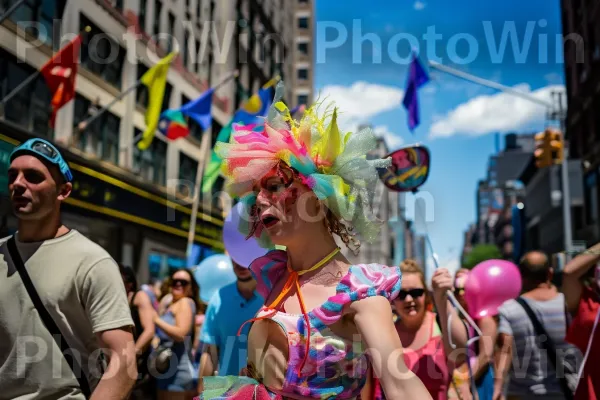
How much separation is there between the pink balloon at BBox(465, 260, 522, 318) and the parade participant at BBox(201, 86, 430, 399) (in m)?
3.19

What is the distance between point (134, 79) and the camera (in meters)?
21.0

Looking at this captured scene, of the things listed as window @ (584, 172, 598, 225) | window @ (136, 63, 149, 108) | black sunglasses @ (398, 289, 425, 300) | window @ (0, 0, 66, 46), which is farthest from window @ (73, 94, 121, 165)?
window @ (584, 172, 598, 225)

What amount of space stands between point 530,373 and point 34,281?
380 centimetres

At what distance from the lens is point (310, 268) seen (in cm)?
225

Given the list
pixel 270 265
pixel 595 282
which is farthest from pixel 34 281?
pixel 595 282

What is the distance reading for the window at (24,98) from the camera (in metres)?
13.9

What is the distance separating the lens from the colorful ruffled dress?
200 centimetres

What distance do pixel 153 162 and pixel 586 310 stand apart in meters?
20.5

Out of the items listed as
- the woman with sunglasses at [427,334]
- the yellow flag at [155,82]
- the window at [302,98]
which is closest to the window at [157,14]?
the yellow flag at [155,82]

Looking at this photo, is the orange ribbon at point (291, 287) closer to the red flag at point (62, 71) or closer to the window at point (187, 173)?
the red flag at point (62, 71)

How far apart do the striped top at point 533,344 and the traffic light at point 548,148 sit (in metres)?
11.1

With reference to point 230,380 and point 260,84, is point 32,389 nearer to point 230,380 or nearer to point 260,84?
point 230,380

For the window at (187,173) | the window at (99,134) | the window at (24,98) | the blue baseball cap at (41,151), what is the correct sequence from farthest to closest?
the window at (187,173) < the window at (99,134) < the window at (24,98) < the blue baseball cap at (41,151)

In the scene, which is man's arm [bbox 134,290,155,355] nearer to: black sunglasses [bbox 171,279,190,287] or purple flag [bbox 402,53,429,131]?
black sunglasses [bbox 171,279,190,287]
